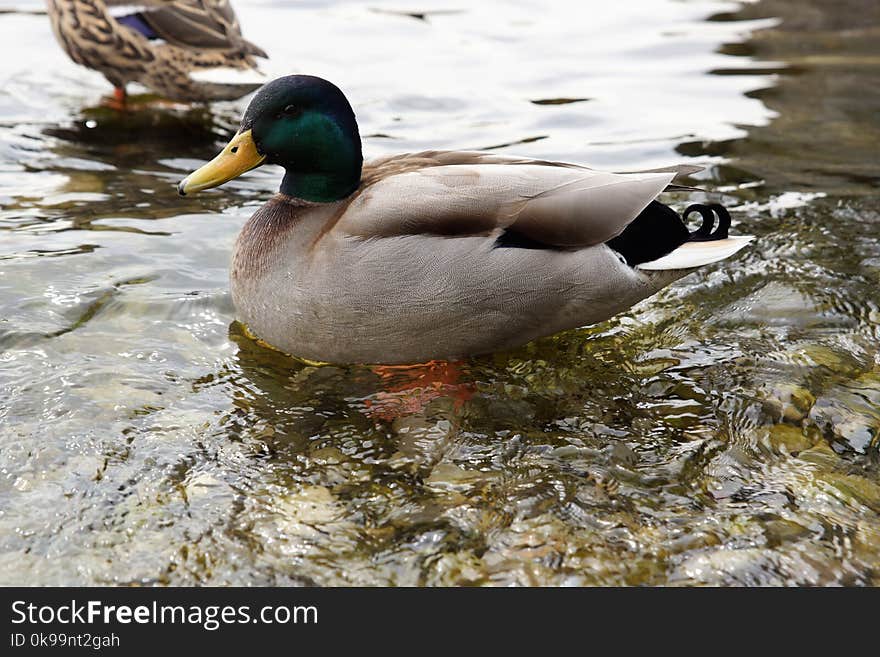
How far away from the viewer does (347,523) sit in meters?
3.42

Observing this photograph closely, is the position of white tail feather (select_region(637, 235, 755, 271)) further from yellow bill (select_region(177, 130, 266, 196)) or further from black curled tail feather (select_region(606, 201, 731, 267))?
yellow bill (select_region(177, 130, 266, 196))

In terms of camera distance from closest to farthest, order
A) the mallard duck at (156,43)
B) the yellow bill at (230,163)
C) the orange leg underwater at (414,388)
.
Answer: the orange leg underwater at (414,388)
the yellow bill at (230,163)
the mallard duck at (156,43)

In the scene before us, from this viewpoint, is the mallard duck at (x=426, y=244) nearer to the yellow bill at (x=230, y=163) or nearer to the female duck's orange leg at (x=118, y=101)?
the yellow bill at (x=230, y=163)

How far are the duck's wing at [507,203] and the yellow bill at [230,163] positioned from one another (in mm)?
476

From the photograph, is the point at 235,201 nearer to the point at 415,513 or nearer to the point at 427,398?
the point at 427,398

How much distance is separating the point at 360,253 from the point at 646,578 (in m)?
1.57

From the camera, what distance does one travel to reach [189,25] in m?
7.61

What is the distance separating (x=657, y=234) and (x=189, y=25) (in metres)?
4.53

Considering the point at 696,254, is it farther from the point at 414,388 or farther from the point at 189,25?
the point at 189,25

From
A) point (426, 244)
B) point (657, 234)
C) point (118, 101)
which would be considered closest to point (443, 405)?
point (426, 244)

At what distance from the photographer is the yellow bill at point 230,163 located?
429 centimetres

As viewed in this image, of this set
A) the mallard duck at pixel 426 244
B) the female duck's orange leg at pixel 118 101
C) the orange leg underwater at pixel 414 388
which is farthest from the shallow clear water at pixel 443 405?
the female duck's orange leg at pixel 118 101

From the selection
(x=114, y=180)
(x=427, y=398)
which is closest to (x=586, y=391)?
(x=427, y=398)

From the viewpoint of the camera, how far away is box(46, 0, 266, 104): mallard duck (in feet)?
24.6
